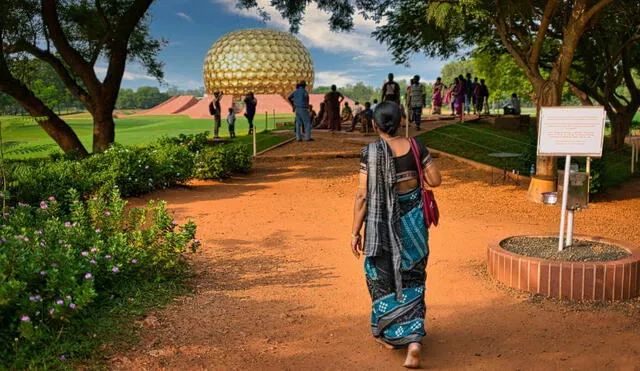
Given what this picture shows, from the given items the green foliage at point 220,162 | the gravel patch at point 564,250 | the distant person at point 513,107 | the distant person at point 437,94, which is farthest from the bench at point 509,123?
the gravel patch at point 564,250

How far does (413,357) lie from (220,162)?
29.8 ft

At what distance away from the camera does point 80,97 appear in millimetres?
15641

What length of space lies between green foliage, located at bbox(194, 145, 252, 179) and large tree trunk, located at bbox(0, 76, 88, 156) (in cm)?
288

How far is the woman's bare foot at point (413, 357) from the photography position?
387cm

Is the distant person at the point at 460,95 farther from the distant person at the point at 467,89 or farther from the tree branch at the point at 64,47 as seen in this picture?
the tree branch at the point at 64,47

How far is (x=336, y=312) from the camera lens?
495cm

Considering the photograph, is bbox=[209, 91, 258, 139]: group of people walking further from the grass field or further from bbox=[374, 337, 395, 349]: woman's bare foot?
bbox=[374, 337, 395, 349]: woman's bare foot

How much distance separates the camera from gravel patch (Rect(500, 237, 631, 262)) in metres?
5.43

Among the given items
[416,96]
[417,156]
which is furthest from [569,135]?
[416,96]

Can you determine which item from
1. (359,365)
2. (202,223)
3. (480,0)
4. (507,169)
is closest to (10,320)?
(359,365)

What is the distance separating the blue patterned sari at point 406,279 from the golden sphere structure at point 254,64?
134ft

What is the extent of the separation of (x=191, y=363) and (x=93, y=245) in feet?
6.00

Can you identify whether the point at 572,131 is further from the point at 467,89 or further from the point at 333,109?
the point at 467,89

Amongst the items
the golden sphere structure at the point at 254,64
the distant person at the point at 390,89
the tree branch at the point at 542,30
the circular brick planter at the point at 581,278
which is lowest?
the circular brick planter at the point at 581,278
